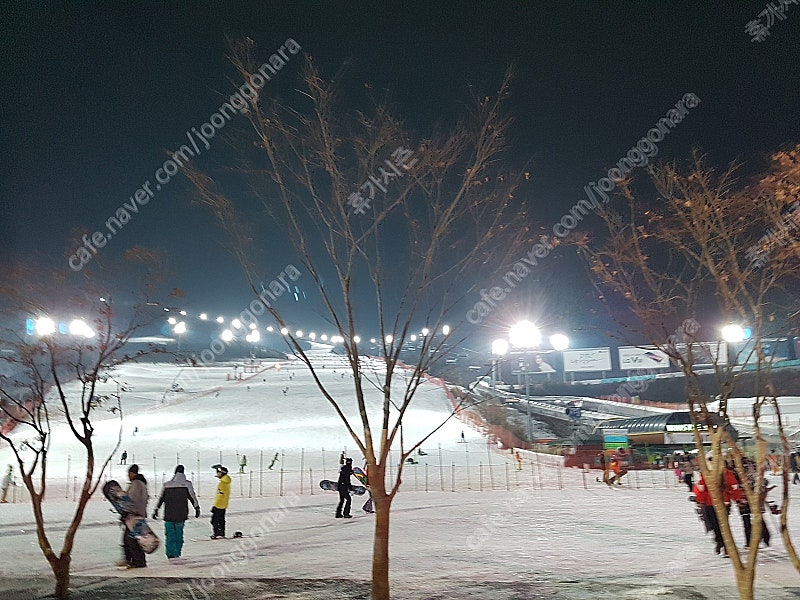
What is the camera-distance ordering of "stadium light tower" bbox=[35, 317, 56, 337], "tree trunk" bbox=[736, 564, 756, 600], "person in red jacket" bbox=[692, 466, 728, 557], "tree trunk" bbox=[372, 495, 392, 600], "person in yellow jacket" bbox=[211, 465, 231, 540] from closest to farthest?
"tree trunk" bbox=[736, 564, 756, 600] < "tree trunk" bbox=[372, 495, 392, 600] < "stadium light tower" bbox=[35, 317, 56, 337] < "person in red jacket" bbox=[692, 466, 728, 557] < "person in yellow jacket" bbox=[211, 465, 231, 540]

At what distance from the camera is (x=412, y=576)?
8.32m

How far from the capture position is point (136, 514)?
29.9ft

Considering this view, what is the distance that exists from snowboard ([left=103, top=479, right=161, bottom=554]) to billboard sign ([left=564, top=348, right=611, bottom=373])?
54.7m

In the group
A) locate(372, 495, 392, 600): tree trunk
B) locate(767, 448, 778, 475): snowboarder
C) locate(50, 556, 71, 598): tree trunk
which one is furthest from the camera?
locate(767, 448, 778, 475): snowboarder

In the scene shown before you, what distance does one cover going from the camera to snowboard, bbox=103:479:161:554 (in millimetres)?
8922

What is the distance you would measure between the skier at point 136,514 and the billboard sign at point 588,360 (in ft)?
179

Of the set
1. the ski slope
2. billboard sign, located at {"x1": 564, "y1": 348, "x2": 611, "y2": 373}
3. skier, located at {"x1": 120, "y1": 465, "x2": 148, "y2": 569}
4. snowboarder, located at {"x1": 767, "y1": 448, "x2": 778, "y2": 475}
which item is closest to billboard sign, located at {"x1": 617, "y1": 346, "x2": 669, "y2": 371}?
billboard sign, located at {"x1": 564, "y1": 348, "x2": 611, "y2": 373}

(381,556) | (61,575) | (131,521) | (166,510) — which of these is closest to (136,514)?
(131,521)

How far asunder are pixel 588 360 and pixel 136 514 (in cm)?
5514

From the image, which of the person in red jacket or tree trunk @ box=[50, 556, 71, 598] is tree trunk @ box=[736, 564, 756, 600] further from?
tree trunk @ box=[50, 556, 71, 598]

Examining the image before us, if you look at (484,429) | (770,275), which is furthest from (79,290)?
(484,429)

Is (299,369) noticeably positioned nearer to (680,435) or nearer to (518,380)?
(518,380)

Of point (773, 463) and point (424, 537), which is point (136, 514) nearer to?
point (424, 537)

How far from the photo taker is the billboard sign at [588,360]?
58844 millimetres
